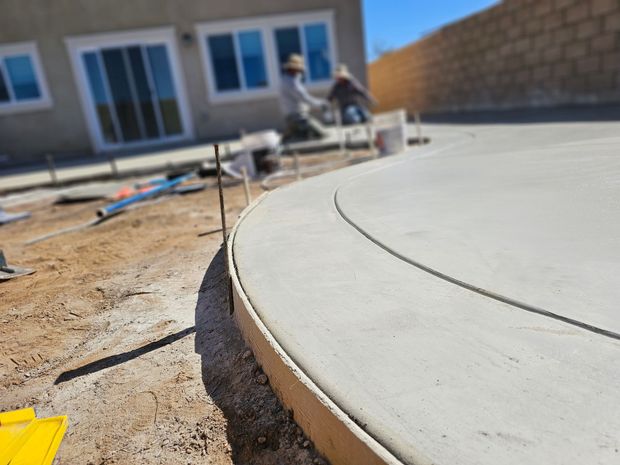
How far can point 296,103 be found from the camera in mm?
7734

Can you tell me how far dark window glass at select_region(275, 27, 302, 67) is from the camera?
1048 cm

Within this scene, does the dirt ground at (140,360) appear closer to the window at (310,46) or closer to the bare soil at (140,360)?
the bare soil at (140,360)

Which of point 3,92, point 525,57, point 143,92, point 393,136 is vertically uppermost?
point 3,92

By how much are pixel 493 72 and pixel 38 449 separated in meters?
10.2

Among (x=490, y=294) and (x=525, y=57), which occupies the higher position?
(x=525, y=57)

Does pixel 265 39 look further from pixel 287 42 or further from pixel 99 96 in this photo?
pixel 99 96

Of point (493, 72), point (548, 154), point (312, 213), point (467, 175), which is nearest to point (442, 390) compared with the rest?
point (312, 213)

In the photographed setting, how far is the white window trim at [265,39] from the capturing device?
10.2 m

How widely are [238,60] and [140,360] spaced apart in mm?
9686

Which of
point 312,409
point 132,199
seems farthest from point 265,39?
point 312,409

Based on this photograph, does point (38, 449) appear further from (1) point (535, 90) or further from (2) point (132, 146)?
(2) point (132, 146)

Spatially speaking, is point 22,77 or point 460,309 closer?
point 460,309

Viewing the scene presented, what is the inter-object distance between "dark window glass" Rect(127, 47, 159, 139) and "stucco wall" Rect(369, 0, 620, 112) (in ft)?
24.1

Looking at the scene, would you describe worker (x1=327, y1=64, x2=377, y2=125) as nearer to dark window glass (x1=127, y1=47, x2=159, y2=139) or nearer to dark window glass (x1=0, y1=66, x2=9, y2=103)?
dark window glass (x1=127, y1=47, x2=159, y2=139)
